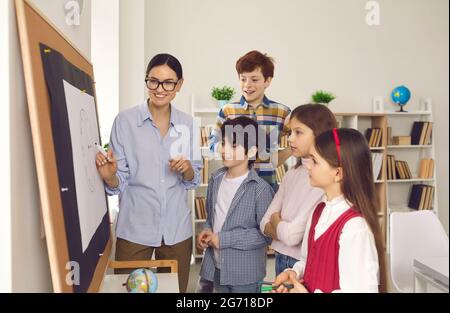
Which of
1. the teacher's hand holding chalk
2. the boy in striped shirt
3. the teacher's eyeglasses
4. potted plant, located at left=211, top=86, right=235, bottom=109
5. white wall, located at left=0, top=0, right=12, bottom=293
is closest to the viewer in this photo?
white wall, located at left=0, top=0, right=12, bottom=293

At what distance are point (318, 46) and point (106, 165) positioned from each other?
10.1 feet

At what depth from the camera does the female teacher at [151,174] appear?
4.71 feet

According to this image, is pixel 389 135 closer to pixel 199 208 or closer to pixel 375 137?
pixel 375 137

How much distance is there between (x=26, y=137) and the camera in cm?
88

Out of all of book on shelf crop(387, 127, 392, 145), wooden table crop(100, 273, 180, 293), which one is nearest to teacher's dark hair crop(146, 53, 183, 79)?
wooden table crop(100, 273, 180, 293)

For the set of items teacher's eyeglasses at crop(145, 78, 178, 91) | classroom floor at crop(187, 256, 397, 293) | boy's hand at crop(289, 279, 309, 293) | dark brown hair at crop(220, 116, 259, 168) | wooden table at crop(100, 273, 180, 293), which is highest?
teacher's eyeglasses at crop(145, 78, 178, 91)

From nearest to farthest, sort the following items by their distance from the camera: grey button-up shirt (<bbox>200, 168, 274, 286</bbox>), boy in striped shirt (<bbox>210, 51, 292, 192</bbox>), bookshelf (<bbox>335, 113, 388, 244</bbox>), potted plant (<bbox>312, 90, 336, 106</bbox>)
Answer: grey button-up shirt (<bbox>200, 168, 274, 286</bbox>) < boy in striped shirt (<bbox>210, 51, 292, 192</bbox>) < potted plant (<bbox>312, 90, 336, 106</bbox>) < bookshelf (<bbox>335, 113, 388, 244</bbox>)

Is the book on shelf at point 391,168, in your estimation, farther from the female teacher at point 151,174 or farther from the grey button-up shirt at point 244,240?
the female teacher at point 151,174

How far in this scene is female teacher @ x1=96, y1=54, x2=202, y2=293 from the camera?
56.5 inches

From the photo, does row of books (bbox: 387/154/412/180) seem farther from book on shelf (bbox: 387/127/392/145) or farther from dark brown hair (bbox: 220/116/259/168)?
dark brown hair (bbox: 220/116/259/168)

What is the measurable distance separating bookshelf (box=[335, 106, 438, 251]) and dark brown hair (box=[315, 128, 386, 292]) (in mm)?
2736

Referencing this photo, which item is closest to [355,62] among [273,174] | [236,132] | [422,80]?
[422,80]

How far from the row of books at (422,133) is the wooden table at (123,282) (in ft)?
10.9

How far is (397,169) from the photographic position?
390cm
